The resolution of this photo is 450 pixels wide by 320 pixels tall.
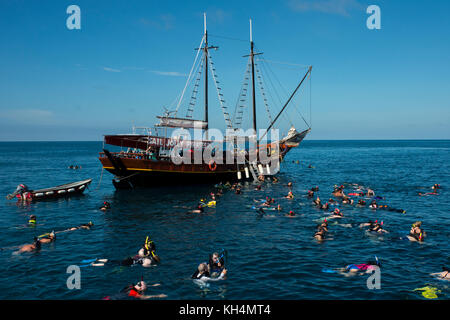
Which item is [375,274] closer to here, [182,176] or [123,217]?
[123,217]

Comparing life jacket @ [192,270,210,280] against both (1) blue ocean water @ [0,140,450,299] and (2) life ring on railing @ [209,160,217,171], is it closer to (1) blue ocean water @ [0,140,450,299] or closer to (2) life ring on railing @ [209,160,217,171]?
(1) blue ocean water @ [0,140,450,299]

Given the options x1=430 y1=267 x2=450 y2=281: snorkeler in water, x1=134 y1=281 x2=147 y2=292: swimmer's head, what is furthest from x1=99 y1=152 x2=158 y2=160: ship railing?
x1=430 y1=267 x2=450 y2=281: snorkeler in water

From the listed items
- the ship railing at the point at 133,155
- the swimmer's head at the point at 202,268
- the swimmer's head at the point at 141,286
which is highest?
the ship railing at the point at 133,155

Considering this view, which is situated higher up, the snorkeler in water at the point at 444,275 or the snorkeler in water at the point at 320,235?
the snorkeler in water at the point at 320,235

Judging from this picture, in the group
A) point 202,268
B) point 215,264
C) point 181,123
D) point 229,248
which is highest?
point 181,123

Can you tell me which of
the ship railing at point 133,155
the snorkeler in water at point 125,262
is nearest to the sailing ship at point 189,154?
the ship railing at point 133,155

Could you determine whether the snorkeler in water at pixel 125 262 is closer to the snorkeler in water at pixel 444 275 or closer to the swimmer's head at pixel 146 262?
the swimmer's head at pixel 146 262

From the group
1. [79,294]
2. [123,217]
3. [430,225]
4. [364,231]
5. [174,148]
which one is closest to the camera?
[79,294]

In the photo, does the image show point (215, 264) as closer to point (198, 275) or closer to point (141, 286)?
point (198, 275)

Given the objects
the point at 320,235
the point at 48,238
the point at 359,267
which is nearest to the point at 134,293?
the point at 48,238
